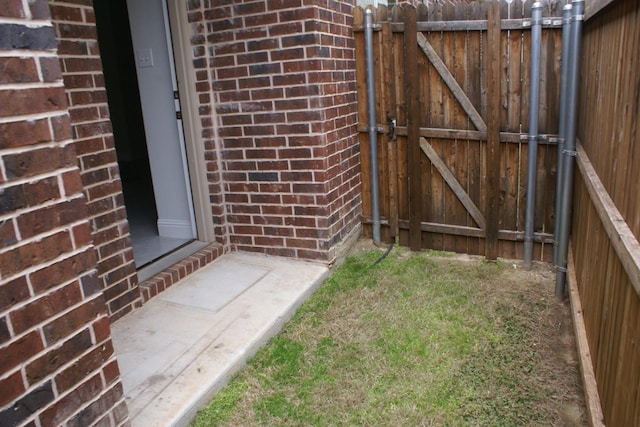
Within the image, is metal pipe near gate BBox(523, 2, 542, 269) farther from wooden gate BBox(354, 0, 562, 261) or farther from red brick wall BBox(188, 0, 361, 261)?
red brick wall BBox(188, 0, 361, 261)

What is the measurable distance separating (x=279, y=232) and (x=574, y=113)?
2.32 meters

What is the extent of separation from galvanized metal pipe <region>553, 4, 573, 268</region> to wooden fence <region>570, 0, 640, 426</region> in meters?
0.33

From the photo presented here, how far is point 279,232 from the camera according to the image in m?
4.11

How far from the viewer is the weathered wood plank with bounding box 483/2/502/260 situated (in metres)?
3.77

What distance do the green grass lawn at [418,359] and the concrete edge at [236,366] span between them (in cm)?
4

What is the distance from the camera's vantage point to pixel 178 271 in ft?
12.1

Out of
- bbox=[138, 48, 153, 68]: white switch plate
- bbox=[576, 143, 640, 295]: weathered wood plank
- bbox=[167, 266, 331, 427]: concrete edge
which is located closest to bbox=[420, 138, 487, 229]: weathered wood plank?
bbox=[167, 266, 331, 427]: concrete edge

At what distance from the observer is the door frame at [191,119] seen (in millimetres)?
3832

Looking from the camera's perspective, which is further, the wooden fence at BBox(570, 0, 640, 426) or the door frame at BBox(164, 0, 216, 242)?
the door frame at BBox(164, 0, 216, 242)

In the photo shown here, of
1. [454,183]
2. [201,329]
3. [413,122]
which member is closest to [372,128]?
[413,122]

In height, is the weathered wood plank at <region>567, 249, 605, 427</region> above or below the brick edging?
below

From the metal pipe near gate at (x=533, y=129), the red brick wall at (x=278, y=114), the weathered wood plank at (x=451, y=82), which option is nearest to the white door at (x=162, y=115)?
the red brick wall at (x=278, y=114)

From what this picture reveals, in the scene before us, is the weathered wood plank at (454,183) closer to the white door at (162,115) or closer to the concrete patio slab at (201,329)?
the concrete patio slab at (201,329)

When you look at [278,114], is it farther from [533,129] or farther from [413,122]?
[533,129]
